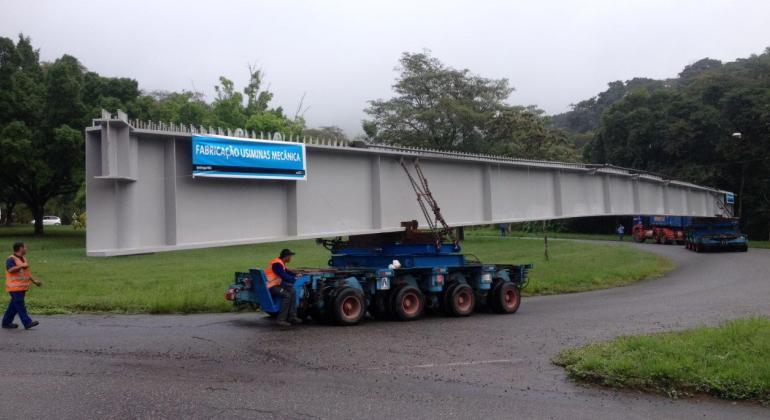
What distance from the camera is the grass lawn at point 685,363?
7328 millimetres

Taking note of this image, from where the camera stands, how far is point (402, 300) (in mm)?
13602

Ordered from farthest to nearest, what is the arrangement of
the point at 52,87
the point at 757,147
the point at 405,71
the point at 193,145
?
the point at 405,71 < the point at 757,147 < the point at 52,87 < the point at 193,145

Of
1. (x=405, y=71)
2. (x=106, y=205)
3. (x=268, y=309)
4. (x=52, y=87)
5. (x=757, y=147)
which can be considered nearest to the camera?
(x=106, y=205)

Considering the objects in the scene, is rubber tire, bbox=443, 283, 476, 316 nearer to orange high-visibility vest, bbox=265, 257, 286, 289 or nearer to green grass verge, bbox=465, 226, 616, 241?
orange high-visibility vest, bbox=265, 257, 286, 289

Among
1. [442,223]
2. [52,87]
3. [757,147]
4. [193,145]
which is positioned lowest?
[442,223]

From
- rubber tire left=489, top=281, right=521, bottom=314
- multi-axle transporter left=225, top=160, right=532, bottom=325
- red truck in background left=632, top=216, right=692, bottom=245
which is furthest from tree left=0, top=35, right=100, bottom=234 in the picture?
red truck in background left=632, top=216, right=692, bottom=245

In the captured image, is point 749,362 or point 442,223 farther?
point 442,223

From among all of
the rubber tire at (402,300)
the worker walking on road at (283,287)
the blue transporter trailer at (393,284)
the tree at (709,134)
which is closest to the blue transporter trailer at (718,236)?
the tree at (709,134)

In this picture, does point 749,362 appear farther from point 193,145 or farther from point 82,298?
point 82,298

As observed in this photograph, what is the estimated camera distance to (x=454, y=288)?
1464 cm

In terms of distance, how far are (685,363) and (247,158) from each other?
290 inches

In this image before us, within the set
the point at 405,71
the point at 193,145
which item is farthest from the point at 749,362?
the point at 405,71

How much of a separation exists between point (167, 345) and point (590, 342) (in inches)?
269

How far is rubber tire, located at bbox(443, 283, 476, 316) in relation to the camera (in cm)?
1451
